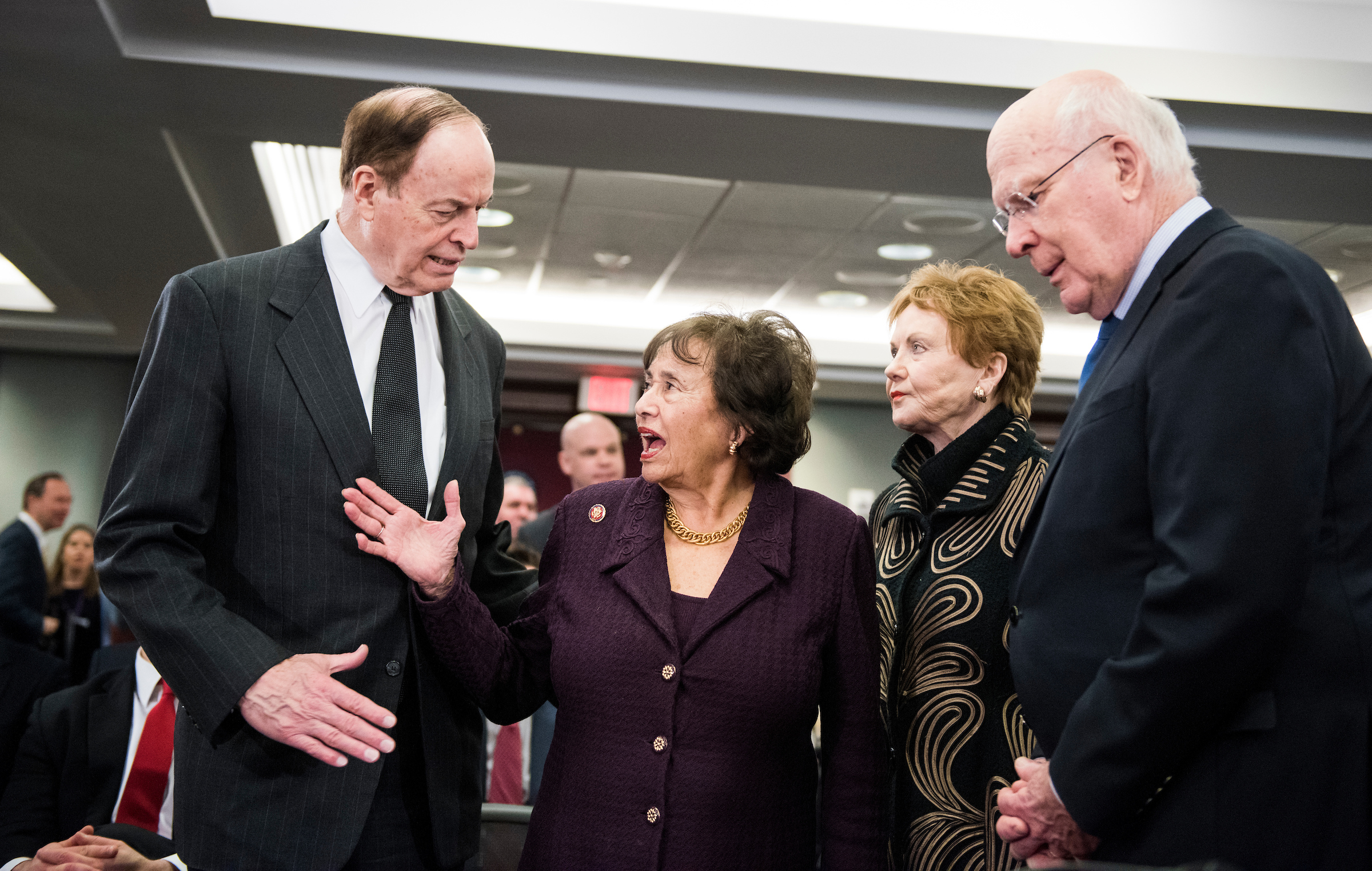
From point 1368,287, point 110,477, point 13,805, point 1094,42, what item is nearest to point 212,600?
point 110,477

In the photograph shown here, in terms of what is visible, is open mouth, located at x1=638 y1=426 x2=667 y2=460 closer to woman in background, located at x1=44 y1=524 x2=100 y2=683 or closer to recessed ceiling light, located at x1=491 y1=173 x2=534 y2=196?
recessed ceiling light, located at x1=491 y1=173 x2=534 y2=196

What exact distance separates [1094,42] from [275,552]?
3.58 meters

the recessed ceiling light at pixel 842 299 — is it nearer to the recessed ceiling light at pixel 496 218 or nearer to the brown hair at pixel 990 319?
the recessed ceiling light at pixel 496 218

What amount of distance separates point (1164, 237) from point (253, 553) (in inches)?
51.2

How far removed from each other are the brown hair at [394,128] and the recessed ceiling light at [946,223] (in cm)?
462

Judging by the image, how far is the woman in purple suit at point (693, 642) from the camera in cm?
168

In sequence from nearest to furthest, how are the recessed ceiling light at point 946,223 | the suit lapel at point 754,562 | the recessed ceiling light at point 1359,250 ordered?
1. the suit lapel at point 754,562
2. the recessed ceiling light at point 946,223
3. the recessed ceiling light at point 1359,250

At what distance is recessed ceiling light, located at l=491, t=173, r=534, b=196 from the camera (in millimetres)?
5578

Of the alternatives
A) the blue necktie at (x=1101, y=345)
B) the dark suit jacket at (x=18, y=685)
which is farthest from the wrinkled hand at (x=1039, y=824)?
the dark suit jacket at (x=18, y=685)

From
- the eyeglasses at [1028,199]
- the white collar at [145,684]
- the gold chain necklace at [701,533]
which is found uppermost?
the eyeglasses at [1028,199]

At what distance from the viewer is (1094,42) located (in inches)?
156

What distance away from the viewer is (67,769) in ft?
8.28

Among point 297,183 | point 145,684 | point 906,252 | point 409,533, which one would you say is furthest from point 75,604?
point 409,533

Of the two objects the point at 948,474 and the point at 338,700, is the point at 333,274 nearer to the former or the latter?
the point at 338,700
